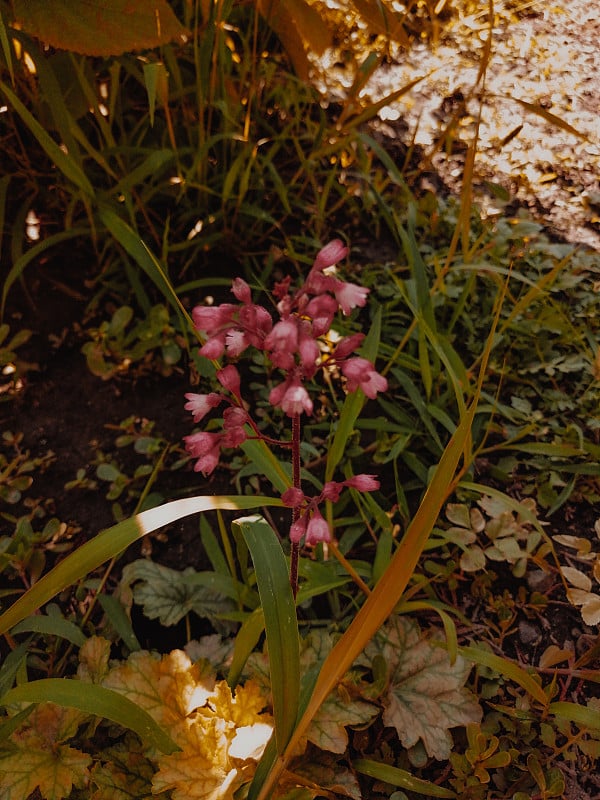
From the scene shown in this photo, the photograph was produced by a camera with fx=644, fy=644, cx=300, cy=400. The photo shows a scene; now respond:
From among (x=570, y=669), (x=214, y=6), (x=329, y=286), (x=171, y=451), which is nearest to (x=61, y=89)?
(x=214, y=6)

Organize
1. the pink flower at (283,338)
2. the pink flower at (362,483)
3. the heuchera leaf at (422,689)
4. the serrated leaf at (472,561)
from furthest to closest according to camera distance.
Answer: the serrated leaf at (472,561) < the heuchera leaf at (422,689) < the pink flower at (362,483) < the pink flower at (283,338)

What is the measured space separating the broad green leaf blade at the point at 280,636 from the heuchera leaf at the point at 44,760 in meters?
0.48

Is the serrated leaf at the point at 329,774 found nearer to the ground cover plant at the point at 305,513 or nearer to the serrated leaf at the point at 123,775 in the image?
the ground cover plant at the point at 305,513

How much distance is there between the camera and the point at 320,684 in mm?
1066

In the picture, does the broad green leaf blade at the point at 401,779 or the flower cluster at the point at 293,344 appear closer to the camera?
the flower cluster at the point at 293,344

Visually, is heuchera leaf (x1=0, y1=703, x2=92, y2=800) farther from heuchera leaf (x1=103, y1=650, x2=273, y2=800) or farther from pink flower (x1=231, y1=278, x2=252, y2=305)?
pink flower (x1=231, y1=278, x2=252, y2=305)

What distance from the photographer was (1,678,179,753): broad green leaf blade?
114 centimetres

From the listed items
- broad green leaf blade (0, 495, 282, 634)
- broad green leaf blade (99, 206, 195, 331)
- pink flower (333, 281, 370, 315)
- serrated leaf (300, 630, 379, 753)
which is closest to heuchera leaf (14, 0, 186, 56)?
broad green leaf blade (99, 206, 195, 331)

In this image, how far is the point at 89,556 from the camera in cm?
107

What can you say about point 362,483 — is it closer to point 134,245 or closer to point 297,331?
point 297,331

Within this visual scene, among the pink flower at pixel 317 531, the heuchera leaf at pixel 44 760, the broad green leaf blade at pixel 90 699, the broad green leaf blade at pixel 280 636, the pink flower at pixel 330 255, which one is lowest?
the heuchera leaf at pixel 44 760

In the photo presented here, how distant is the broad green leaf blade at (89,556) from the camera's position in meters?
1.06

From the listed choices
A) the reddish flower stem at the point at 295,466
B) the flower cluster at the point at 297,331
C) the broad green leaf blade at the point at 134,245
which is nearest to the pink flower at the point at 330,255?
the flower cluster at the point at 297,331

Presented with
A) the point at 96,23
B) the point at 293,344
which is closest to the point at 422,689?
the point at 293,344
